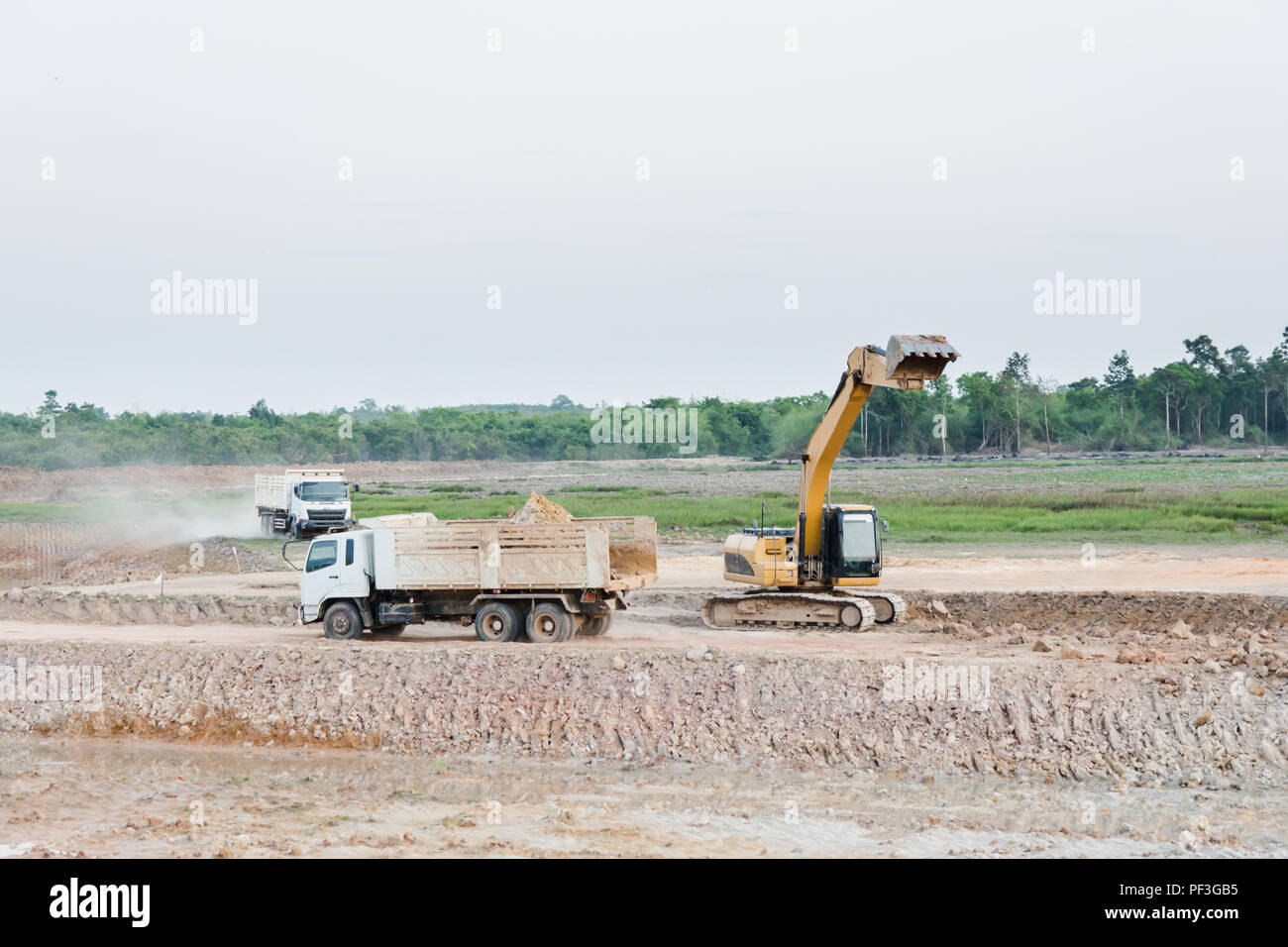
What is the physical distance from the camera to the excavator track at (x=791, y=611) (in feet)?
76.5

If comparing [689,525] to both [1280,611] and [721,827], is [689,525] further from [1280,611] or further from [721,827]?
[721,827]

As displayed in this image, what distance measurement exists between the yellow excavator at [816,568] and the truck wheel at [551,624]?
3.82 metres

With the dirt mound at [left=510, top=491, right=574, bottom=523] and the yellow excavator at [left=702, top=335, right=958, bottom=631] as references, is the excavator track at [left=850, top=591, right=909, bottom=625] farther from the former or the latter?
the dirt mound at [left=510, top=491, right=574, bottom=523]

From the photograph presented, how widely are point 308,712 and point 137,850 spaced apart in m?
6.11

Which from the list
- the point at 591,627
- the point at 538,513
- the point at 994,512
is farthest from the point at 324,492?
the point at 994,512

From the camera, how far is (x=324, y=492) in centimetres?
4275

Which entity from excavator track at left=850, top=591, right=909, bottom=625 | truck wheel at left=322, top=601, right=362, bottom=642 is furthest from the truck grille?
excavator track at left=850, top=591, right=909, bottom=625

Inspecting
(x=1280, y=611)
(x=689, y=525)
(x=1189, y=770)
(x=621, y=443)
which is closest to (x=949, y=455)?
(x=621, y=443)

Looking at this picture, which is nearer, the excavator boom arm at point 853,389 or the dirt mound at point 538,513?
the excavator boom arm at point 853,389

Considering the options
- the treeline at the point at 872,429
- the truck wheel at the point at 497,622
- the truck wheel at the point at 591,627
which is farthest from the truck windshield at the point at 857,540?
the treeline at the point at 872,429

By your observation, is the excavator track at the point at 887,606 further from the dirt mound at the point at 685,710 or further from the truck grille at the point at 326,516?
the truck grille at the point at 326,516

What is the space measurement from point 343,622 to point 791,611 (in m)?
8.28

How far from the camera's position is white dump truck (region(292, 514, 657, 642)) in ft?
69.5
